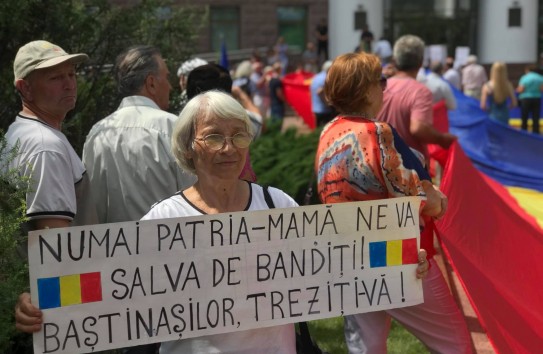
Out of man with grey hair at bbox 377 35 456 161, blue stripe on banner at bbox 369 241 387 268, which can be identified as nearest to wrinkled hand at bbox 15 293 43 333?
blue stripe on banner at bbox 369 241 387 268

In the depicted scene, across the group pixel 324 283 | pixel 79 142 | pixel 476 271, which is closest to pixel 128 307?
pixel 324 283

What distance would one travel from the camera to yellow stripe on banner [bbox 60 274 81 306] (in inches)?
116

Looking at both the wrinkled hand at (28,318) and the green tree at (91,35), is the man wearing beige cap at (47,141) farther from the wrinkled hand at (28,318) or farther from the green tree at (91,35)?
the green tree at (91,35)

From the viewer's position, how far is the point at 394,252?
3.46 metres

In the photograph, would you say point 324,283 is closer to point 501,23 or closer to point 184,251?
point 184,251

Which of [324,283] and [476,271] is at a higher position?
[324,283]

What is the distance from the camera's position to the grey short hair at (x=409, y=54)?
6.38 m

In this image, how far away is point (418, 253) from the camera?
3.50 m

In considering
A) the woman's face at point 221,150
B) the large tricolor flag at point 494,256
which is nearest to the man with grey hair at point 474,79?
the large tricolor flag at point 494,256

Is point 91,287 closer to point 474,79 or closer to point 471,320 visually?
point 471,320

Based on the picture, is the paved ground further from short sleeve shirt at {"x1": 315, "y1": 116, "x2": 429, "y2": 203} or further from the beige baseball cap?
the beige baseball cap

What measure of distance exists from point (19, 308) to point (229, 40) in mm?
33029

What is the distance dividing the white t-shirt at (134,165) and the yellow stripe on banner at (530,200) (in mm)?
4104

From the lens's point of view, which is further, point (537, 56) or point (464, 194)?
point (537, 56)
